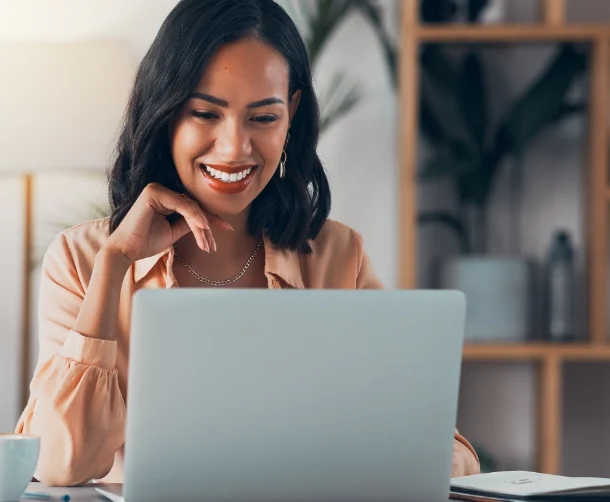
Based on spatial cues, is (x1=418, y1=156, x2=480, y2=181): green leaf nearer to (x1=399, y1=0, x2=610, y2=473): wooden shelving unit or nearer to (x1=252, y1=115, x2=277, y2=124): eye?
(x1=399, y1=0, x2=610, y2=473): wooden shelving unit

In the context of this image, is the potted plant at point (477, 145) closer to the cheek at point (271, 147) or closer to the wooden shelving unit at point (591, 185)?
the wooden shelving unit at point (591, 185)

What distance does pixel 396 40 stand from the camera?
3166 mm

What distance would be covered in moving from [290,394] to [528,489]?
38 centimetres

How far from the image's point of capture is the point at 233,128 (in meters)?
1.76

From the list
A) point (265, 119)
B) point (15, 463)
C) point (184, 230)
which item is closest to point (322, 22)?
point (265, 119)

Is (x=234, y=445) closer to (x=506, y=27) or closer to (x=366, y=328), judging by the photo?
(x=366, y=328)

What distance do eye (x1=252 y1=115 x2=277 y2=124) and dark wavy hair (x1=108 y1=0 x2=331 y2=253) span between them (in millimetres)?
117

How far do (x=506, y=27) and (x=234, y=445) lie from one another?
2074 mm

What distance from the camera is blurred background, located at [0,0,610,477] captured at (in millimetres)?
2951

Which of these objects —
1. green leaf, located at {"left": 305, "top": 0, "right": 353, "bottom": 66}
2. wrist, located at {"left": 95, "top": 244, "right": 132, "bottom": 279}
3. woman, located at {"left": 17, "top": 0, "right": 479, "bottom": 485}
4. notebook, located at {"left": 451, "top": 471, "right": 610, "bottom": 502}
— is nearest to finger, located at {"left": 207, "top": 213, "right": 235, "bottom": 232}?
woman, located at {"left": 17, "top": 0, "right": 479, "bottom": 485}

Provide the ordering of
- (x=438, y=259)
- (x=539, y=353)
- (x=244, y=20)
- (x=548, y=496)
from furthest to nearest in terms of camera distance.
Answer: (x=438, y=259) < (x=539, y=353) < (x=244, y=20) < (x=548, y=496)

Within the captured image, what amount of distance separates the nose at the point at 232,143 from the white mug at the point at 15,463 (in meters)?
0.70

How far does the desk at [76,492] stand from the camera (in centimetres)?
127

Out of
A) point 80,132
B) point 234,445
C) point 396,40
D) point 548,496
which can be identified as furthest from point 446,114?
point 234,445
